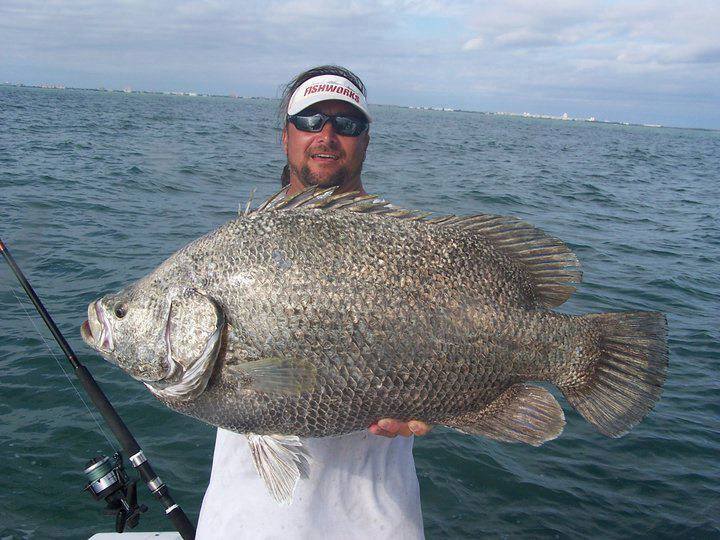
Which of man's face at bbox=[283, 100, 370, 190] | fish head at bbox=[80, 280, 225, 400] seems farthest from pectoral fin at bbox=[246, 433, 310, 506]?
man's face at bbox=[283, 100, 370, 190]

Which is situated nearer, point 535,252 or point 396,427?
point 396,427

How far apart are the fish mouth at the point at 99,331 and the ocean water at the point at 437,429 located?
2.68 meters

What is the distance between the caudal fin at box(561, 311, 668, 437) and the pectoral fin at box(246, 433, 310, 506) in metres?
1.21

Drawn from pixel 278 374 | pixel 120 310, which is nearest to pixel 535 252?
pixel 278 374

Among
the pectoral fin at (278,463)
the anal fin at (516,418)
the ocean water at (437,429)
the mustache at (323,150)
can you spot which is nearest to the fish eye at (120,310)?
the pectoral fin at (278,463)

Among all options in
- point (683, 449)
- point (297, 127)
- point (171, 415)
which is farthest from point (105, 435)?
point (683, 449)

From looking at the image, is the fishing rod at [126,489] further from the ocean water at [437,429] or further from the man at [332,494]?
the ocean water at [437,429]

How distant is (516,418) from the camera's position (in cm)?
236

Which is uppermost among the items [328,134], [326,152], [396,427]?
[328,134]

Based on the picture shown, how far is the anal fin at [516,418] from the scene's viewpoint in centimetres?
234

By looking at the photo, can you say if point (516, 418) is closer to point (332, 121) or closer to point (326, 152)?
point (326, 152)

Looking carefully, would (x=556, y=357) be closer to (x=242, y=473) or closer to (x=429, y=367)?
(x=429, y=367)

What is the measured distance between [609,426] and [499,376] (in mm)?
524

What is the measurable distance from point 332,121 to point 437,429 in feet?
12.7
